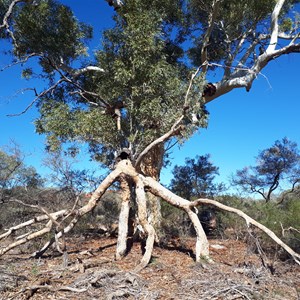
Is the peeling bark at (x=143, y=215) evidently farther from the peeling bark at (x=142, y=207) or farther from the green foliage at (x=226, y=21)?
the green foliage at (x=226, y=21)

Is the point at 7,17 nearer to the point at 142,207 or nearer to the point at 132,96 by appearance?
the point at 132,96

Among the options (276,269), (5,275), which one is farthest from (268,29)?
(5,275)

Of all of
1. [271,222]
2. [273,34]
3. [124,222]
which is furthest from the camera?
[273,34]

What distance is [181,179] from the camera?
13.0 meters

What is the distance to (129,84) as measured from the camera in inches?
292

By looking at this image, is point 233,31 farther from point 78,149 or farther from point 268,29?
point 78,149

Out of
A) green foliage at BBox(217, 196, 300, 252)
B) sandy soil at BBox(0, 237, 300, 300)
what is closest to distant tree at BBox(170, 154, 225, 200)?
green foliage at BBox(217, 196, 300, 252)

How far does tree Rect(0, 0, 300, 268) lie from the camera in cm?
722

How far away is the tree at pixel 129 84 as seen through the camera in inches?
284

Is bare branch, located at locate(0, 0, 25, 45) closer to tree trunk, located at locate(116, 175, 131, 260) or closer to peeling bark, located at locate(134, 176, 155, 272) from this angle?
tree trunk, located at locate(116, 175, 131, 260)

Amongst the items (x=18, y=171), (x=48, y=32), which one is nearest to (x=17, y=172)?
(x=18, y=171)

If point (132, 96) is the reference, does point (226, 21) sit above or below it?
above

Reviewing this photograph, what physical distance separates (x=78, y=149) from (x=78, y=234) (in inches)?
103

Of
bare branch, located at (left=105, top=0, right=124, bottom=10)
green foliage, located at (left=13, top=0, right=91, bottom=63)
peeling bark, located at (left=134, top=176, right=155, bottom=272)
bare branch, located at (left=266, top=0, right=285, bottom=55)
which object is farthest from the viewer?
bare branch, located at (left=266, top=0, right=285, bottom=55)
